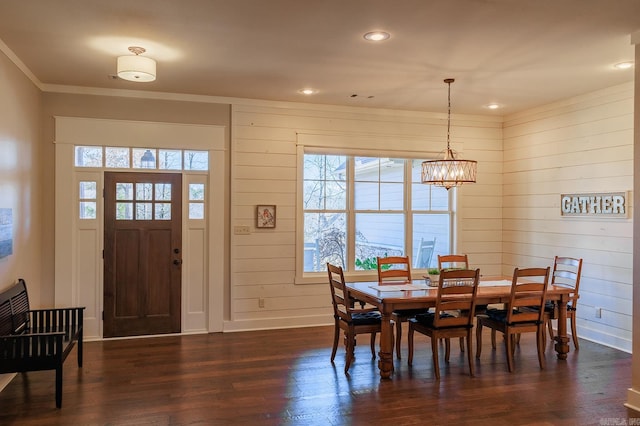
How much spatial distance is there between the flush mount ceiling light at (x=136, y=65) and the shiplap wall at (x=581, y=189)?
4517 millimetres

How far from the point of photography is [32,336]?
342cm

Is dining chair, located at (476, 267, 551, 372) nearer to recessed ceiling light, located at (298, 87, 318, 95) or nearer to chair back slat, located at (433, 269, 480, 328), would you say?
chair back slat, located at (433, 269, 480, 328)

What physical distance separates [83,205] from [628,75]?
5635 mm

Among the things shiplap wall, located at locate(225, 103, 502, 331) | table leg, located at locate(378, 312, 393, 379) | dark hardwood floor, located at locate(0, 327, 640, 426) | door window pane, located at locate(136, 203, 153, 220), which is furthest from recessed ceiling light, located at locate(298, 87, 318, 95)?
dark hardwood floor, located at locate(0, 327, 640, 426)

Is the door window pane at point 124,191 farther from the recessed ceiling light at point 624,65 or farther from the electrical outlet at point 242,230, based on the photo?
the recessed ceiling light at point 624,65

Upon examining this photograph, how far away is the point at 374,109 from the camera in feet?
20.3

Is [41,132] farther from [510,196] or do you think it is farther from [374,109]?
[510,196]

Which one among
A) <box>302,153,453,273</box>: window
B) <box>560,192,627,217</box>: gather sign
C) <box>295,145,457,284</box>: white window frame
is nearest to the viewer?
<box>560,192,627,217</box>: gather sign

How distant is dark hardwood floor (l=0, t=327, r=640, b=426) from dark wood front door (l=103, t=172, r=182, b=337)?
16.4 inches

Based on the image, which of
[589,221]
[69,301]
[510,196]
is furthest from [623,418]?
[69,301]

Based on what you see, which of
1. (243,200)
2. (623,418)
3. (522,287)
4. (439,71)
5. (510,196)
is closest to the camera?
(623,418)

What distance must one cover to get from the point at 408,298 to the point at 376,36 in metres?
2.08

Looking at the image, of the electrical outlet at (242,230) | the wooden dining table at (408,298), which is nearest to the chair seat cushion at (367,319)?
the wooden dining table at (408,298)

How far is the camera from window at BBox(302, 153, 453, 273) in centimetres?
611
